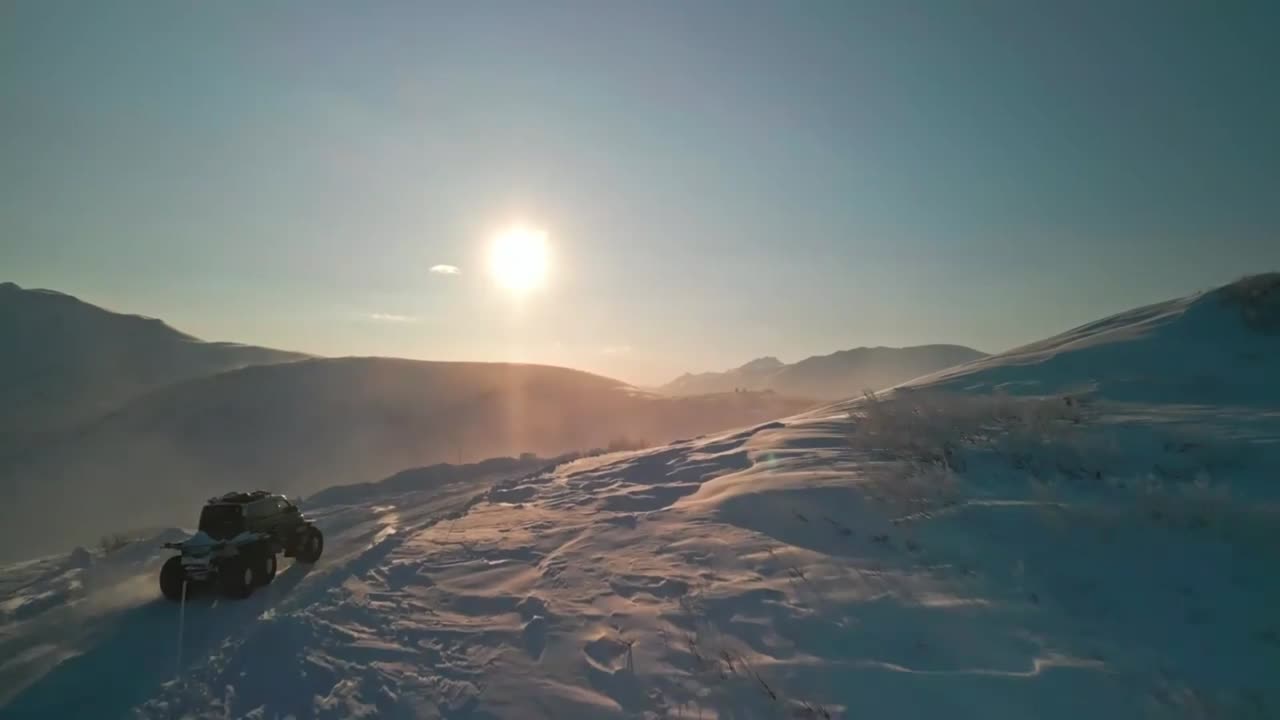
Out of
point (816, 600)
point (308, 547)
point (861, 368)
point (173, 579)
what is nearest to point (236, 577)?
point (173, 579)

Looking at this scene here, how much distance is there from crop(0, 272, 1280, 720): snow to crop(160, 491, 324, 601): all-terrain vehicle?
1.17 feet

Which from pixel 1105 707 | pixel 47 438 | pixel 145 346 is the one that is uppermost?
pixel 145 346

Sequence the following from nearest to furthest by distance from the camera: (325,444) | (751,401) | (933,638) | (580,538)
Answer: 1. (933,638)
2. (580,538)
3. (325,444)
4. (751,401)

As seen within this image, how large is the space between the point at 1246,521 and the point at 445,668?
7.96m

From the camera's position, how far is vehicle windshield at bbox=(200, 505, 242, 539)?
30.8 ft

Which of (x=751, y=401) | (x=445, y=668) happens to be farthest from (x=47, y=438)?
(x=445, y=668)

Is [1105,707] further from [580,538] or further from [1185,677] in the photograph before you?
[580,538]

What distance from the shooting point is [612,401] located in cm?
5806

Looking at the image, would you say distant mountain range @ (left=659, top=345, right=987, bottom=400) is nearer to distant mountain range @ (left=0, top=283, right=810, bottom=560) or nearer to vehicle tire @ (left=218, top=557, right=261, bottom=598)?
distant mountain range @ (left=0, top=283, right=810, bottom=560)

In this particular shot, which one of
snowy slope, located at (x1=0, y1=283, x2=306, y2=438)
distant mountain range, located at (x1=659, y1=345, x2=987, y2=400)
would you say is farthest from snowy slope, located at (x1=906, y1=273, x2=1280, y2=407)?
distant mountain range, located at (x1=659, y1=345, x2=987, y2=400)

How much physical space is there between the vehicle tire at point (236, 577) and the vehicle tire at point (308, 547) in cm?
173

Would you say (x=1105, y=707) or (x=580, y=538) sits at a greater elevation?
(x=580, y=538)

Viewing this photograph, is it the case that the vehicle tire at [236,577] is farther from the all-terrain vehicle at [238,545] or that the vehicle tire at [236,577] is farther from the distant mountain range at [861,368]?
the distant mountain range at [861,368]

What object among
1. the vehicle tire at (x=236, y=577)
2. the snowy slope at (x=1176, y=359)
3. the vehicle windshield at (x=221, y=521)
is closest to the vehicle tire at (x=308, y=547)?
the vehicle windshield at (x=221, y=521)
